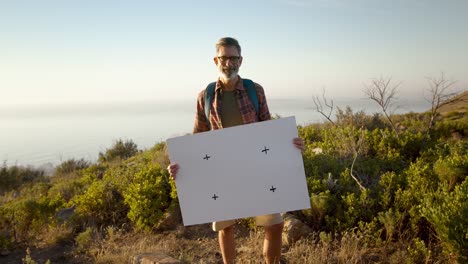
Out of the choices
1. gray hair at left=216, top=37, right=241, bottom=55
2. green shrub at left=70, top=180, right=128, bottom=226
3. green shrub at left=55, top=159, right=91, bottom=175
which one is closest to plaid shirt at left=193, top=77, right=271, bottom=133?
gray hair at left=216, top=37, right=241, bottom=55

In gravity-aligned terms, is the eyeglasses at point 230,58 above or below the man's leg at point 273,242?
above

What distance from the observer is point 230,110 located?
3.13 m

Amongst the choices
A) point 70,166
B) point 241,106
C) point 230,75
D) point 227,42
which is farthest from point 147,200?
point 70,166

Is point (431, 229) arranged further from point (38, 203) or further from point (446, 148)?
point (38, 203)

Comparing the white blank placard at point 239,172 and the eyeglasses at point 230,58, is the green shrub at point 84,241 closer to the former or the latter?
the white blank placard at point 239,172

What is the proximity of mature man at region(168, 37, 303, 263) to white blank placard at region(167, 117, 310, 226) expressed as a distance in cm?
17

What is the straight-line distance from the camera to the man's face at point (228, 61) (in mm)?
2945

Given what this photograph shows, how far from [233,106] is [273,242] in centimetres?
133

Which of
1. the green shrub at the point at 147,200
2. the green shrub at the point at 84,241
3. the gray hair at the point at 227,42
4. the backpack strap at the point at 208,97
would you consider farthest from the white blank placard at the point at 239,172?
the green shrub at the point at 84,241

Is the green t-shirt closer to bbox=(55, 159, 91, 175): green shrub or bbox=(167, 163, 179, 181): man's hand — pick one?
bbox=(167, 163, 179, 181): man's hand

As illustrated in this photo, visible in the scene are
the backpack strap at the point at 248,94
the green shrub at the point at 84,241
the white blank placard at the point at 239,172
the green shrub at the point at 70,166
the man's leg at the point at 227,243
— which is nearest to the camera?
the white blank placard at the point at 239,172

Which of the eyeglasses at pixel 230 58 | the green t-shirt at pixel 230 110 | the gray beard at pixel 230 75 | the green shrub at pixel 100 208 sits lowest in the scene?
the green shrub at pixel 100 208

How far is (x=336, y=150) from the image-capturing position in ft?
22.4

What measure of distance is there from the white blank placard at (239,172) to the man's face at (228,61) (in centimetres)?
50
